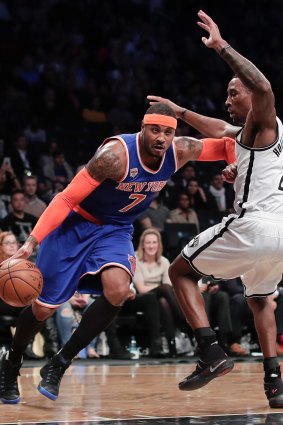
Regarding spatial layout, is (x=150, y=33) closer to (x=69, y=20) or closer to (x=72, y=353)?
(x=69, y=20)

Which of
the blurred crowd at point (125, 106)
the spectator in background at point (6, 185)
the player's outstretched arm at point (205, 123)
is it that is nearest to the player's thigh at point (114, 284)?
the player's outstretched arm at point (205, 123)

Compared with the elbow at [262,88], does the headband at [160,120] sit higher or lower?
lower

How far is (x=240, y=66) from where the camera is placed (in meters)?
5.07

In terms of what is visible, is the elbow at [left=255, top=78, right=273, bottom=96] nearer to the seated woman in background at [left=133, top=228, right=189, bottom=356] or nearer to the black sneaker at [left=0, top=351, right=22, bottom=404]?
the black sneaker at [left=0, top=351, right=22, bottom=404]

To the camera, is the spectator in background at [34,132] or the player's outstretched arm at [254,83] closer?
the player's outstretched arm at [254,83]

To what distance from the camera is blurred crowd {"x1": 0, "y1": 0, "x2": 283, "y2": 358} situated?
9.89 m

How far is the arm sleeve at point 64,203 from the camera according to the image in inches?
213

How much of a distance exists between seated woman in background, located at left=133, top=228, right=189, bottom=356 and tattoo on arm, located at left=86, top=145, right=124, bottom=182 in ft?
14.2

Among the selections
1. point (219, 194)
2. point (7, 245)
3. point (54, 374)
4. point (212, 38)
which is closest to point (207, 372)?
point (54, 374)

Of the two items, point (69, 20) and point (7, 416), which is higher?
→ point (69, 20)

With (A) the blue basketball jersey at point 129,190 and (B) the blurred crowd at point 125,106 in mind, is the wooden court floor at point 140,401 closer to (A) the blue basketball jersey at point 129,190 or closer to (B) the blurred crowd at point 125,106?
(A) the blue basketball jersey at point 129,190

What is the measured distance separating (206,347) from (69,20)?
10950 millimetres

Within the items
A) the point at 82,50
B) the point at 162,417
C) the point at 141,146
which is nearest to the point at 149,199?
the point at 141,146

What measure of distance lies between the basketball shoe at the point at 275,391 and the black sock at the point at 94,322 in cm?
105
